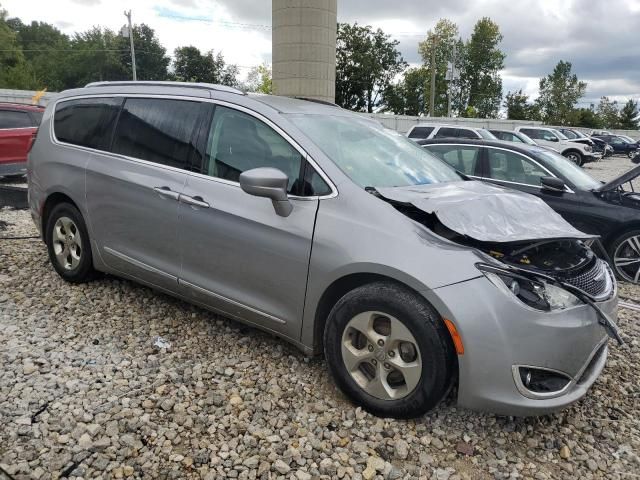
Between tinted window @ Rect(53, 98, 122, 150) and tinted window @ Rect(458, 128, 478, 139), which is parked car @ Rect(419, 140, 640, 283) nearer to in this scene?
tinted window @ Rect(53, 98, 122, 150)

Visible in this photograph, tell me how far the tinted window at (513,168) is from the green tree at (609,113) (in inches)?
3135

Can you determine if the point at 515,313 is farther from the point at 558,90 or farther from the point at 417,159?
the point at 558,90

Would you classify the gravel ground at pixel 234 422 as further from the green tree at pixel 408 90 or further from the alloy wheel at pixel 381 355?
the green tree at pixel 408 90

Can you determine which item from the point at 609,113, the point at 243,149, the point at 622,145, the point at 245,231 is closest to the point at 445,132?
the point at 243,149

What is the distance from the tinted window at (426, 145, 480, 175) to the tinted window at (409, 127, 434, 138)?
969 cm

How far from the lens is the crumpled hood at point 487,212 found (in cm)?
270

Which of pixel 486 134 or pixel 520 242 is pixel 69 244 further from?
pixel 486 134

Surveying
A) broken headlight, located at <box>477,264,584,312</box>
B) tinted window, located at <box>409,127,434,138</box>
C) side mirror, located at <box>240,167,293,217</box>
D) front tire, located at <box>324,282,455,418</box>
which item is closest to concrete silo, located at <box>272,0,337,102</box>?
tinted window, located at <box>409,127,434,138</box>

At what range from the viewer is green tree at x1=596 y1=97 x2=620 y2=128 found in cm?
7562

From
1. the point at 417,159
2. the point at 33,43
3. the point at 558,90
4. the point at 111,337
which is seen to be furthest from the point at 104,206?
the point at 33,43

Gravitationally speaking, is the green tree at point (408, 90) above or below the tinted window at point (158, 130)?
above

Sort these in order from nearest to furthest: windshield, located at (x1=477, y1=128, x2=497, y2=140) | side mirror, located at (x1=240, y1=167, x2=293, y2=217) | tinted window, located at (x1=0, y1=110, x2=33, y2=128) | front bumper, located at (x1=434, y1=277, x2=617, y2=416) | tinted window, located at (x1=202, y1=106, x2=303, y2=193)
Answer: front bumper, located at (x1=434, y1=277, x2=617, y2=416)
side mirror, located at (x1=240, y1=167, x2=293, y2=217)
tinted window, located at (x1=202, y1=106, x2=303, y2=193)
tinted window, located at (x1=0, y1=110, x2=33, y2=128)
windshield, located at (x1=477, y1=128, x2=497, y2=140)

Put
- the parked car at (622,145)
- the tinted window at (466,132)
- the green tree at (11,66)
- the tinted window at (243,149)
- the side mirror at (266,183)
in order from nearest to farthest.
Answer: the side mirror at (266,183) → the tinted window at (243,149) → the tinted window at (466,132) → the parked car at (622,145) → the green tree at (11,66)

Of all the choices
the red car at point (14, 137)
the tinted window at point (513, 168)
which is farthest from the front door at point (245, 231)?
the red car at point (14, 137)
